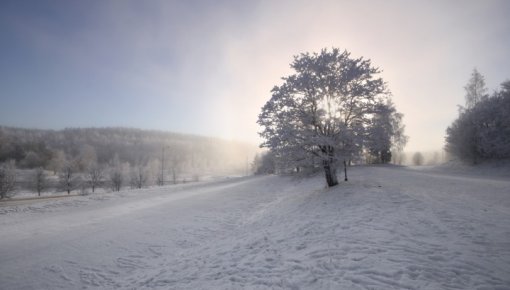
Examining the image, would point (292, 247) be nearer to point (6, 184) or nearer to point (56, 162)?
point (6, 184)

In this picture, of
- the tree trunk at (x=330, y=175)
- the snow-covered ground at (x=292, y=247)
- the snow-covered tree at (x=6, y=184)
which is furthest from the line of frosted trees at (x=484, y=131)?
the snow-covered tree at (x=6, y=184)

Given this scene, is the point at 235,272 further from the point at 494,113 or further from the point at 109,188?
the point at 109,188

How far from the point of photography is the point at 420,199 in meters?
12.7

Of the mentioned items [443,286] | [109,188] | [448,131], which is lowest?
[109,188]

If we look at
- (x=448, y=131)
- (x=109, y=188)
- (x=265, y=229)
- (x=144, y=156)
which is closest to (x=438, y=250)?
(x=265, y=229)

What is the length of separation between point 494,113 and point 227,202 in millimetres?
42434

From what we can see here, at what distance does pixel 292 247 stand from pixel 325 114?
38.5 ft

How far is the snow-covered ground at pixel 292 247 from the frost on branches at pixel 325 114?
3.07m

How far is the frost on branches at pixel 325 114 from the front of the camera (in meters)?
16.8

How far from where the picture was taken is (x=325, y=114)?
703 inches

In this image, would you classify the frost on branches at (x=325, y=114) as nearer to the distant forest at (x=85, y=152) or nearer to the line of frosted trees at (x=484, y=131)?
the line of frosted trees at (x=484, y=131)

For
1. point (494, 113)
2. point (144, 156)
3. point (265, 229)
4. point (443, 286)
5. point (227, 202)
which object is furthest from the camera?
point (144, 156)

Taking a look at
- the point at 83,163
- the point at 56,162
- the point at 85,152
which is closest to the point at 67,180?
the point at 83,163

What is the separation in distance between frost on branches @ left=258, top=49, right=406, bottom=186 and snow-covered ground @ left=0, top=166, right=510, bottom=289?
307 centimetres
